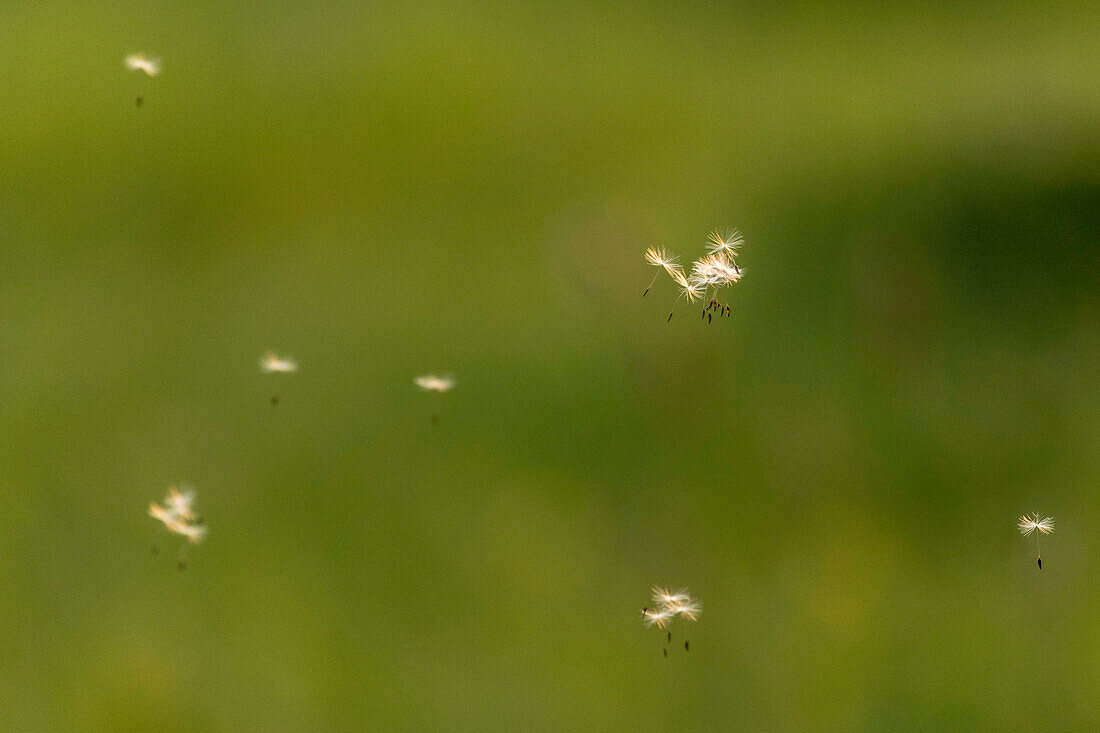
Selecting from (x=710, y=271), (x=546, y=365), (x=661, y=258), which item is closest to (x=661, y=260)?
(x=661, y=258)

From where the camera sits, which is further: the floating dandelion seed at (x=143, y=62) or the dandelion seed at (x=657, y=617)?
the floating dandelion seed at (x=143, y=62)

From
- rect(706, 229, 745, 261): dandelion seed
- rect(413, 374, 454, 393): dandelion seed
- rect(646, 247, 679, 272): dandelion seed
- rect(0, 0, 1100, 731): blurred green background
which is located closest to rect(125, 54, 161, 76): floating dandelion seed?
rect(0, 0, 1100, 731): blurred green background

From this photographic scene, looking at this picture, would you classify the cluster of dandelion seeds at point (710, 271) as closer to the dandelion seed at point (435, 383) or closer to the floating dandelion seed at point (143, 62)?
the dandelion seed at point (435, 383)

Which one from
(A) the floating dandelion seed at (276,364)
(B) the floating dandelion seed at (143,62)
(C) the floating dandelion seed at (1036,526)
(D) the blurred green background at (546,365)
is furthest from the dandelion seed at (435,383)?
(C) the floating dandelion seed at (1036,526)

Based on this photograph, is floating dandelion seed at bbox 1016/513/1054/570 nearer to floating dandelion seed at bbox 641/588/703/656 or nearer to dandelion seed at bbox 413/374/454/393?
floating dandelion seed at bbox 641/588/703/656

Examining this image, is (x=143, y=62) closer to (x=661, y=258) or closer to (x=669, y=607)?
Answer: (x=661, y=258)

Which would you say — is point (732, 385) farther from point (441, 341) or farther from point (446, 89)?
point (446, 89)
